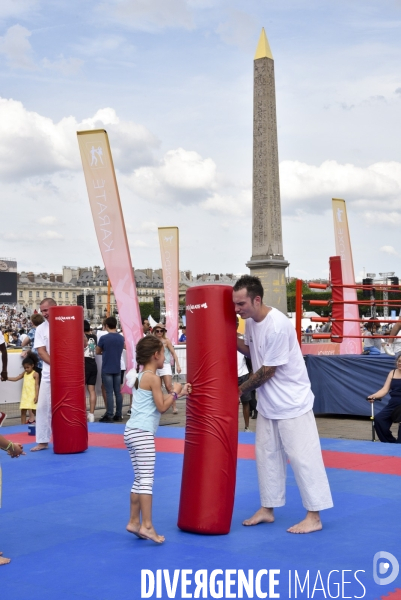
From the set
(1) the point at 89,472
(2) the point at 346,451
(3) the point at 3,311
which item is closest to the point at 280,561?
(1) the point at 89,472

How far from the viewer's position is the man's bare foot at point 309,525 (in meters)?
5.72

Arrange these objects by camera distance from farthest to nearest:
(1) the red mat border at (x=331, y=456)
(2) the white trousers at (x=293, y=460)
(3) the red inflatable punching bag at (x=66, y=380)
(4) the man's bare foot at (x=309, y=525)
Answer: (3) the red inflatable punching bag at (x=66, y=380), (1) the red mat border at (x=331, y=456), (2) the white trousers at (x=293, y=460), (4) the man's bare foot at (x=309, y=525)

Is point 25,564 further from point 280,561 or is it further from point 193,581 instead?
point 280,561

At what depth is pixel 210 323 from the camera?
5.85 m

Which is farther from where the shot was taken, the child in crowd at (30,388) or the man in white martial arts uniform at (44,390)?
the child in crowd at (30,388)

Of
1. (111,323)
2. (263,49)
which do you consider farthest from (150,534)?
(263,49)

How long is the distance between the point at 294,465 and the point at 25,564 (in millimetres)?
2035

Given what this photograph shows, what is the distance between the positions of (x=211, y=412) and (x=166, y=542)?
38.0 inches

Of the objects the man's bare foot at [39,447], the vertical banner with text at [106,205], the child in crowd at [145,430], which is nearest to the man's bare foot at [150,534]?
the child in crowd at [145,430]

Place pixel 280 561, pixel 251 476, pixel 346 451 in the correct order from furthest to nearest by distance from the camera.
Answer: pixel 346 451
pixel 251 476
pixel 280 561

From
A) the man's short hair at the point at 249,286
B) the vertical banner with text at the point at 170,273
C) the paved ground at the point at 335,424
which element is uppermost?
the vertical banner with text at the point at 170,273

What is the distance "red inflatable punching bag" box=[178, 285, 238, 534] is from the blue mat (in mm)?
246

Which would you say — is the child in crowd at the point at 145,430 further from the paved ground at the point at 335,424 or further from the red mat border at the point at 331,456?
the paved ground at the point at 335,424

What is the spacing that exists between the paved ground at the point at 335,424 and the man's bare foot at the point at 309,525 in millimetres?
5375
